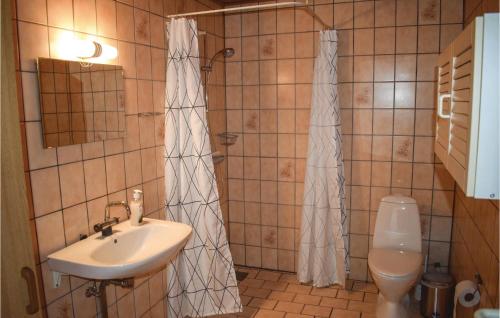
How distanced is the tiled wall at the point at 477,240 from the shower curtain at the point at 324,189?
854 millimetres

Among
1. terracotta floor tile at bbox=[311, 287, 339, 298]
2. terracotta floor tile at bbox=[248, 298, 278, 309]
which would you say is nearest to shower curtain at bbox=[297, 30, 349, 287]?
terracotta floor tile at bbox=[311, 287, 339, 298]

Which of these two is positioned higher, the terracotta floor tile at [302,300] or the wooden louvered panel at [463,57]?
the wooden louvered panel at [463,57]

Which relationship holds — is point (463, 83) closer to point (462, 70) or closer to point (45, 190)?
point (462, 70)

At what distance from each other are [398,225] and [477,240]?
31.8 inches

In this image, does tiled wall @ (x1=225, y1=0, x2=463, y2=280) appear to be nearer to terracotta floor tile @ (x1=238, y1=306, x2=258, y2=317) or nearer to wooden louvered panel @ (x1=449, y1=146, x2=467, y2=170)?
terracotta floor tile @ (x1=238, y1=306, x2=258, y2=317)

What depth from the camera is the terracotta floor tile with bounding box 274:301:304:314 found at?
118 inches

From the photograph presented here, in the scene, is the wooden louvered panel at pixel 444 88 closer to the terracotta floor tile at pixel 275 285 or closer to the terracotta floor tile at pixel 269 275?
the terracotta floor tile at pixel 275 285

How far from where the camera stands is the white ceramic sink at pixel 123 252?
5.64ft

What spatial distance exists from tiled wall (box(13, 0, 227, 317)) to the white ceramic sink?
103 millimetres

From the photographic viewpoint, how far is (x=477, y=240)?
7.25ft

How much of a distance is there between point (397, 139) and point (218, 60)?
5.57ft

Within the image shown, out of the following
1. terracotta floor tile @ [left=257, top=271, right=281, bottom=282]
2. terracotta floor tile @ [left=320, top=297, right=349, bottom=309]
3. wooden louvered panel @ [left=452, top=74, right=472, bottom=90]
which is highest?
wooden louvered panel @ [left=452, top=74, right=472, bottom=90]

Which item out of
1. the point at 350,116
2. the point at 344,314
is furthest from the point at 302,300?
the point at 350,116

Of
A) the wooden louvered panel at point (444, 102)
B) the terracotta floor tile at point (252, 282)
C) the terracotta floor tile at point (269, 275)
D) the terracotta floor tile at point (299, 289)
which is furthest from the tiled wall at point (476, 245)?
the terracotta floor tile at point (252, 282)
